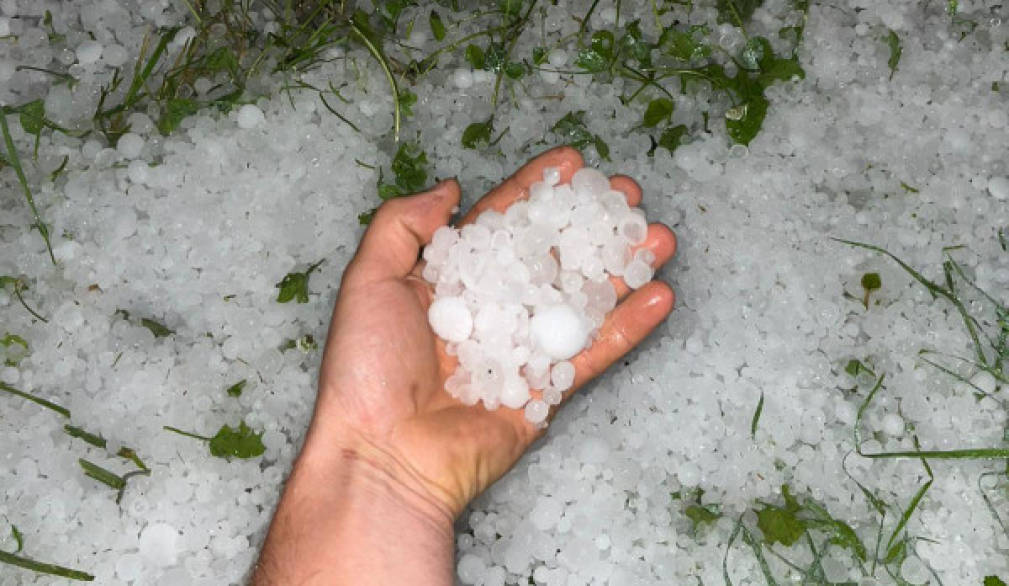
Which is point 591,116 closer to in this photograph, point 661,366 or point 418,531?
point 661,366

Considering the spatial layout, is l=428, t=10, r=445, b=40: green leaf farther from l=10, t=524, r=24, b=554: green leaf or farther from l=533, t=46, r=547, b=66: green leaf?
l=10, t=524, r=24, b=554: green leaf

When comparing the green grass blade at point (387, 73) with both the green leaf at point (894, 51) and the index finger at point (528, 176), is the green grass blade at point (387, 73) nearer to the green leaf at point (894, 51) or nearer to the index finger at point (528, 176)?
the index finger at point (528, 176)

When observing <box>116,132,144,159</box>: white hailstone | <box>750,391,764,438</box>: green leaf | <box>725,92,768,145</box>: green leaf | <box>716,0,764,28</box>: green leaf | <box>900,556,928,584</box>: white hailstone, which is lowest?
<box>900,556,928,584</box>: white hailstone

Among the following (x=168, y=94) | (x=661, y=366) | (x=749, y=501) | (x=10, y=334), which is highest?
(x=168, y=94)

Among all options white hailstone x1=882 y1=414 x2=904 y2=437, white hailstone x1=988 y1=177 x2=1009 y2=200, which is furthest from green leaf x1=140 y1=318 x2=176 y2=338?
white hailstone x1=988 y1=177 x2=1009 y2=200

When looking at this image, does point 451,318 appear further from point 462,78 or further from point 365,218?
point 462,78

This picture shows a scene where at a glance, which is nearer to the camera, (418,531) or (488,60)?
(418,531)

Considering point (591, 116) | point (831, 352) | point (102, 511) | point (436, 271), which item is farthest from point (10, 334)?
point (831, 352)
